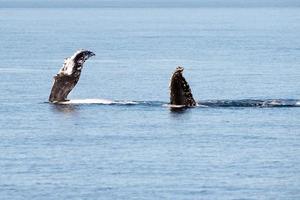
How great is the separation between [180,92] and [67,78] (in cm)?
515

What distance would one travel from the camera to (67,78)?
207ft

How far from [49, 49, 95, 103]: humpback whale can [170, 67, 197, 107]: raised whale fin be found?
436cm

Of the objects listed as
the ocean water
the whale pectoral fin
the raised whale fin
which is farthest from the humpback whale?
the raised whale fin

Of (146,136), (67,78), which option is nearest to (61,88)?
(67,78)

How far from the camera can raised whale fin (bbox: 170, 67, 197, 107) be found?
60.1 metres

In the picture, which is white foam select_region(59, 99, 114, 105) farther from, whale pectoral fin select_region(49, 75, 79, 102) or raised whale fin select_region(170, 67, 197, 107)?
raised whale fin select_region(170, 67, 197, 107)

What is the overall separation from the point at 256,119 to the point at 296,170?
1201 cm

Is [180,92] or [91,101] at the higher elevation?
[180,92]

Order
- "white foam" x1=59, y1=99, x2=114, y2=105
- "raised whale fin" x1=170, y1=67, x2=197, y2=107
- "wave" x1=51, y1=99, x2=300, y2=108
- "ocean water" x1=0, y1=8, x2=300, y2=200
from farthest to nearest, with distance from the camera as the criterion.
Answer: "white foam" x1=59, y1=99, x2=114, y2=105, "wave" x1=51, y1=99, x2=300, y2=108, "raised whale fin" x1=170, y1=67, x2=197, y2=107, "ocean water" x1=0, y1=8, x2=300, y2=200

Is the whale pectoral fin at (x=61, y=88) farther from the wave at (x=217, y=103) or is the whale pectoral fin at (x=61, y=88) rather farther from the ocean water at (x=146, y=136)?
the ocean water at (x=146, y=136)

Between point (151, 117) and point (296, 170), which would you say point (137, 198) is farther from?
point (151, 117)

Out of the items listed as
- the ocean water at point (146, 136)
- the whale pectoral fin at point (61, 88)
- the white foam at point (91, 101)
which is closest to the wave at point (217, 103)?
the white foam at point (91, 101)

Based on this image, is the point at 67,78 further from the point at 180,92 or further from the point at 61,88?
the point at 180,92

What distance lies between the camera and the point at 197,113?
58.9 m
